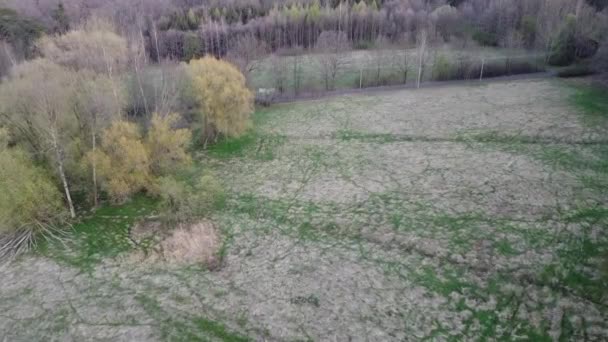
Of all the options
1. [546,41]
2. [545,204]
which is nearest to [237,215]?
[545,204]

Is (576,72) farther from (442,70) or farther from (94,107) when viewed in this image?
(94,107)

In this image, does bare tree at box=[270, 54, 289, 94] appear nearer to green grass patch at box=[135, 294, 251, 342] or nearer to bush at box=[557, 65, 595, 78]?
bush at box=[557, 65, 595, 78]

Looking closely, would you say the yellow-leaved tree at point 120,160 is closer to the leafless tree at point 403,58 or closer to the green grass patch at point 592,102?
the leafless tree at point 403,58

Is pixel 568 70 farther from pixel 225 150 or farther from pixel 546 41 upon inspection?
pixel 225 150

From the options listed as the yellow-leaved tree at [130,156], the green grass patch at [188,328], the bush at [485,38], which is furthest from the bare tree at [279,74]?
the green grass patch at [188,328]

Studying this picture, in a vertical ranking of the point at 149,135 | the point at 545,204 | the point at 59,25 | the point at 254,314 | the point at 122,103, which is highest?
the point at 59,25

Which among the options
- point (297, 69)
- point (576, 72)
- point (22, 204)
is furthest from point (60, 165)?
point (576, 72)
